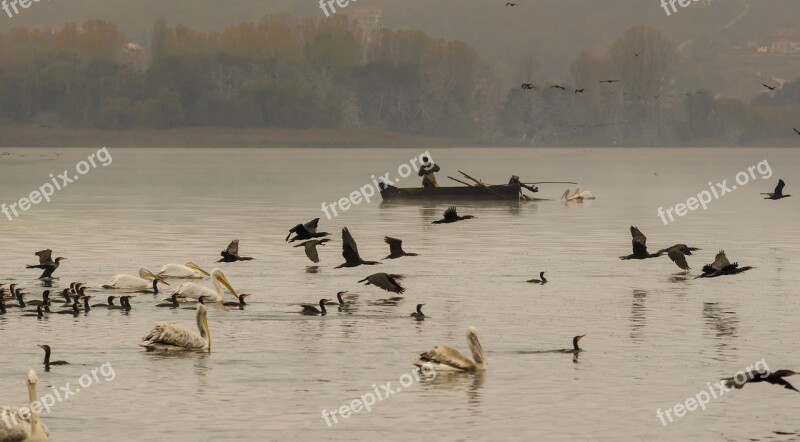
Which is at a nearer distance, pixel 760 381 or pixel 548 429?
pixel 548 429

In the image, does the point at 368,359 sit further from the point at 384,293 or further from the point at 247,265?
the point at 247,265

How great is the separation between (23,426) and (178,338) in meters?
6.82

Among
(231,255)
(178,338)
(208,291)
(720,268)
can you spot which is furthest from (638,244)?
(178,338)

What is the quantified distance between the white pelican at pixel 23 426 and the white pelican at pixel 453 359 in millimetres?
6506

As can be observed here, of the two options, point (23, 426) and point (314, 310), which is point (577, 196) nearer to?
point (314, 310)

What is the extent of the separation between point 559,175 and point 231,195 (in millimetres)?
51161

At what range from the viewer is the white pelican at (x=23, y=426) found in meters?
16.4

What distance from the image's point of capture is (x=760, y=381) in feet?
67.1

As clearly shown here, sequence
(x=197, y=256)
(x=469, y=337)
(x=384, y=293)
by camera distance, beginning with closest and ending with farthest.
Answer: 1. (x=469, y=337)
2. (x=384, y=293)
3. (x=197, y=256)

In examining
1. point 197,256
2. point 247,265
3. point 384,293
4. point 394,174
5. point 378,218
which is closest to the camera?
point 384,293

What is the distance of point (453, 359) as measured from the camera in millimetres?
21656

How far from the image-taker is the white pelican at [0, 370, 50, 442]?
53.9 ft

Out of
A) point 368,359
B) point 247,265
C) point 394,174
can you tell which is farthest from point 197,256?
point 394,174

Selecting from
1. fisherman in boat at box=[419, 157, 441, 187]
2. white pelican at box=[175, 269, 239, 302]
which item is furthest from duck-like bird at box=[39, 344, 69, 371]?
fisherman in boat at box=[419, 157, 441, 187]
